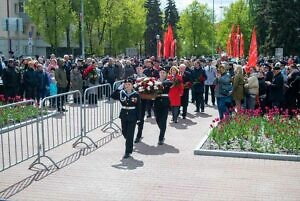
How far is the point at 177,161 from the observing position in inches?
403

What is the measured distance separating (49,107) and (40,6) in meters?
33.5

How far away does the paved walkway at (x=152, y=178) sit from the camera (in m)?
8.00

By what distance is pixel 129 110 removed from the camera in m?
10.4

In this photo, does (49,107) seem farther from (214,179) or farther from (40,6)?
(40,6)

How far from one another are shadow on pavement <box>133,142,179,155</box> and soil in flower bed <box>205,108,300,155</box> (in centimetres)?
78

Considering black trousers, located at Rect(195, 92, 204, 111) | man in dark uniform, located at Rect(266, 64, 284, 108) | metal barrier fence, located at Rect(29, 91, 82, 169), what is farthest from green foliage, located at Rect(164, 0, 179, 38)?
metal barrier fence, located at Rect(29, 91, 82, 169)

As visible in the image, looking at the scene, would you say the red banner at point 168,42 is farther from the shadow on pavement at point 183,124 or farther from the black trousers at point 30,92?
the shadow on pavement at point 183,124

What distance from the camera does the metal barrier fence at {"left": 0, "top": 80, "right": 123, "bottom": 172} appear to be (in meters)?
10.9

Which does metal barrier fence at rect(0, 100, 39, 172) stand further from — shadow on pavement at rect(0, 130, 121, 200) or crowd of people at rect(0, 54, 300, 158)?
shadow on pavement at rect(0, 130, 121, 200)

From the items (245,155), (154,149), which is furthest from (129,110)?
(245,155)

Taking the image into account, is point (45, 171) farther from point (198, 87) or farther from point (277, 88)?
point (198, 87)

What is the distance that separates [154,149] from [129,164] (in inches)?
61.6

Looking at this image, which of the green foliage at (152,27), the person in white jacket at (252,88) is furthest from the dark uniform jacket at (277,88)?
the green foliage at (152,27)

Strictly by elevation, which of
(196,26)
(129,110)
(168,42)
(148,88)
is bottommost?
(129,110)
